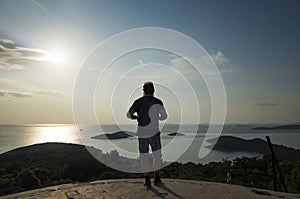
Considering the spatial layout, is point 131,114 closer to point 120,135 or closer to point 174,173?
point 174,173

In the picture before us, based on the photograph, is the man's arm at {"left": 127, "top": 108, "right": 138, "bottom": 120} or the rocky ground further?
the man's arm at {"left": 127, "top": 108, "right": 138, "bottom": 120}

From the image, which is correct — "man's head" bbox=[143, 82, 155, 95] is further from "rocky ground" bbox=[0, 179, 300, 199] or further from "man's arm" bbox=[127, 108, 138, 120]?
"rocky ground" bbox=[0, 179, 300, 199]

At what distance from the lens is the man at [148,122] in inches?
235

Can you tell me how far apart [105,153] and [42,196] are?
437 inches

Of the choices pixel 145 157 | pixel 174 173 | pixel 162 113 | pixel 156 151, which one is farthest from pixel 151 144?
pixel 174 173

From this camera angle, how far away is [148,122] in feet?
19.8

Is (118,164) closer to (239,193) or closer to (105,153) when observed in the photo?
(105,153)

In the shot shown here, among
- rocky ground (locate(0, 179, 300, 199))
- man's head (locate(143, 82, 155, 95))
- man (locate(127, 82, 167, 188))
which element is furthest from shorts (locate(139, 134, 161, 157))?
man's head (locate(143, 82, 155, 95))

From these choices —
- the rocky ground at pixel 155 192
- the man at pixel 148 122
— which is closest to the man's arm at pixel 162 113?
the man at pixel 148 122

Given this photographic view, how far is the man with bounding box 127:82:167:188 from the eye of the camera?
5973 mm

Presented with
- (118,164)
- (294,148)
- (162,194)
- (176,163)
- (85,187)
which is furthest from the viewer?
(294,148)

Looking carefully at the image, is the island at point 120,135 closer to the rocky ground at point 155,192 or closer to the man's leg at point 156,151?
the man's leg at point 156,151

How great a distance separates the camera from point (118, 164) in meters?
13.4

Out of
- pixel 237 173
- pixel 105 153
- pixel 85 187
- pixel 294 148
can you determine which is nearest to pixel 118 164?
pixel 105 153
